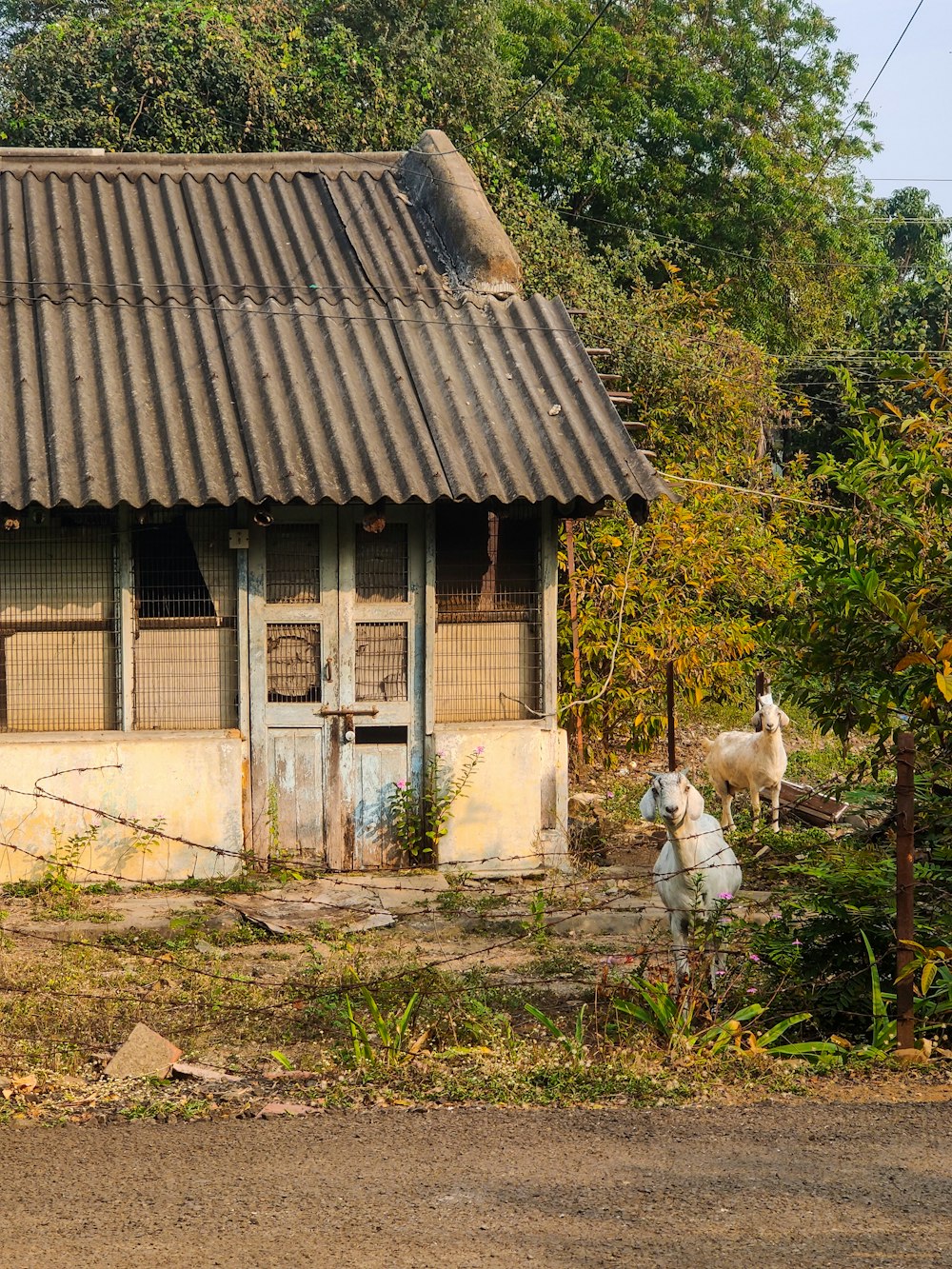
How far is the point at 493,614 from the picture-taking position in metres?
10.6

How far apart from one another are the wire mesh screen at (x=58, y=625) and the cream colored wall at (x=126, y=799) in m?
0.26

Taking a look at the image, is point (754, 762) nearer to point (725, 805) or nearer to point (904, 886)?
point (725, 805)

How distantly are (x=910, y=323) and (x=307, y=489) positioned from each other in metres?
21.7

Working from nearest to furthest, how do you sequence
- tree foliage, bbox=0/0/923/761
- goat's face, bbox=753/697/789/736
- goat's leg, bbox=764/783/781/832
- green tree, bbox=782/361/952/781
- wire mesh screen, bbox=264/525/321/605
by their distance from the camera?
green tree, bbox=782/361/952/781 < wire mesh screen, bbox=264/525/321/605 < goat's face, bbox=753/697/789/736 < goat's leg, bbox=764/783/781/832 < tree foliage, bbox=0/0/923/761

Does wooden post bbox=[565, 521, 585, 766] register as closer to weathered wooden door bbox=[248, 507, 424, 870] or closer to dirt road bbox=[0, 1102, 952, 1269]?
weathered wooden door bbox=[248, 507, 424, 870]

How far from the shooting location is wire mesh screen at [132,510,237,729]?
10.2 m

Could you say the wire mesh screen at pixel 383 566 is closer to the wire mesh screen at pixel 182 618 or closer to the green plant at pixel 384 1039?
the wire mesh screen at pixel 182 618

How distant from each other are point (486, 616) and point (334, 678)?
123cm

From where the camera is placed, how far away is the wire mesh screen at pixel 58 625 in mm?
10094

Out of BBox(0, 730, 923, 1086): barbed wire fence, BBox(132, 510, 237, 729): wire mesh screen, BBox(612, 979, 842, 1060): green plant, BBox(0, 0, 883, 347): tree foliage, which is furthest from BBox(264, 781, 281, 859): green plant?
BBox(0, 0, 883, 347): tree foliage

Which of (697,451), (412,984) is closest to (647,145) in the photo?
(697,451)

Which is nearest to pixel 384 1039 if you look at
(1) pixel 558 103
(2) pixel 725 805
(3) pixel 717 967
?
(3) pixel 717 967

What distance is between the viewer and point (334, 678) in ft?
34.0

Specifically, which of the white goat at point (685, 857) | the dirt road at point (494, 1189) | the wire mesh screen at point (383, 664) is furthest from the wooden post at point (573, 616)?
the dirt road at point (494, 1189)
